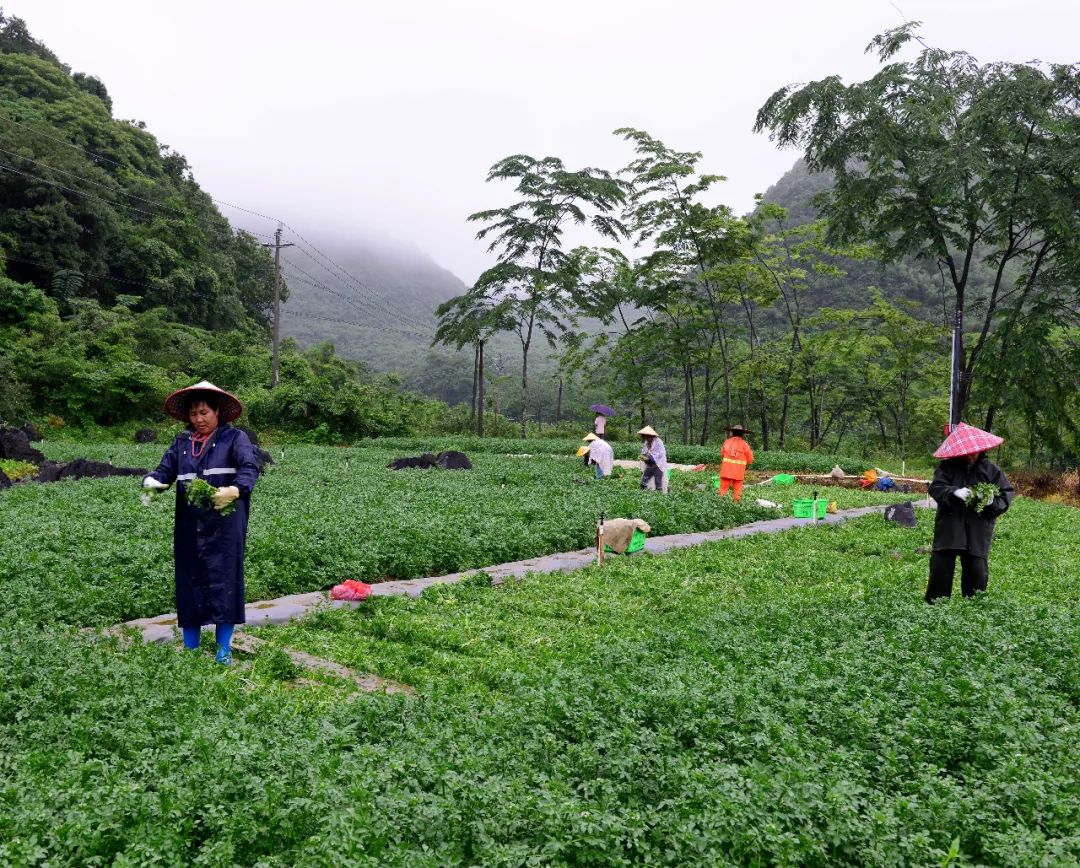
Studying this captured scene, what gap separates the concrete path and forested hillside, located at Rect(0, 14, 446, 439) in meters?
22.4

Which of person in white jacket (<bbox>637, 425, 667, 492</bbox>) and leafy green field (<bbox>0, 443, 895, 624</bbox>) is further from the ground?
person in white jacket (<bbox>637, 425, 667, 492</bbox>)

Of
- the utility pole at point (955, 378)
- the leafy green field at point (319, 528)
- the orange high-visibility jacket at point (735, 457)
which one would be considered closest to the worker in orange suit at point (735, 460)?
the orange high-visibility jacket at point (735, 457)

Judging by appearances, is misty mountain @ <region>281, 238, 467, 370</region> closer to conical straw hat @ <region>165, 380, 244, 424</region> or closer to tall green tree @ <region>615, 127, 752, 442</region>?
tall green tree @ <region>615, 127, 752, 442</region>

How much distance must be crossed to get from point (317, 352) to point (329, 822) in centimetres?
4623

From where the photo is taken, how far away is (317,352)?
4703 cm

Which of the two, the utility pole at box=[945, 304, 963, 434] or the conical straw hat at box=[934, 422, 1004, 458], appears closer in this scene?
the conical straw hat at box=[934, 422, 1004, 458]

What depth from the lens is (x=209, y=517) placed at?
5734 millimetres

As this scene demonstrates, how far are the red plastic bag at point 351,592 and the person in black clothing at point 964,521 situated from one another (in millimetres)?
5271

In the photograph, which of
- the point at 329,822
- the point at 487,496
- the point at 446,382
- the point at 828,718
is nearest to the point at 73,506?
the point at 487,496

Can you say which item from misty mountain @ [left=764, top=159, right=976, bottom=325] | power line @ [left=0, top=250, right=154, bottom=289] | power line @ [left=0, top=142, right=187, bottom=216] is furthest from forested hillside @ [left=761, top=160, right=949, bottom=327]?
power line @ [left=0, top=250, right=154, bottom=289]

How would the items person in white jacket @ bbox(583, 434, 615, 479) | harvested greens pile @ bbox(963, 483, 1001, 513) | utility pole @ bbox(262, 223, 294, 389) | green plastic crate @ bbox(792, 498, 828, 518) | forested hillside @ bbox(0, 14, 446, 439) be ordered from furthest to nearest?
utility pole @ bbox(262, 223, 294, 389)
forested hillside @ bbox(0, 14, 446, 439)
person in white jacket @ bbox(583, 434, 615, 479)
green plastic crate @ bbox(792, 498, 828, 518)
harvested greens pile @ bbox(963, 483, 1001, 513)

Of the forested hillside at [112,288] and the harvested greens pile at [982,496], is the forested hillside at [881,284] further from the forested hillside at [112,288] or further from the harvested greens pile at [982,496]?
the harvested greens pile at [982,496]

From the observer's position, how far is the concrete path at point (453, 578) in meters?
6.64

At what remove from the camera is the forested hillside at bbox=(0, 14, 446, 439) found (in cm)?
2905
